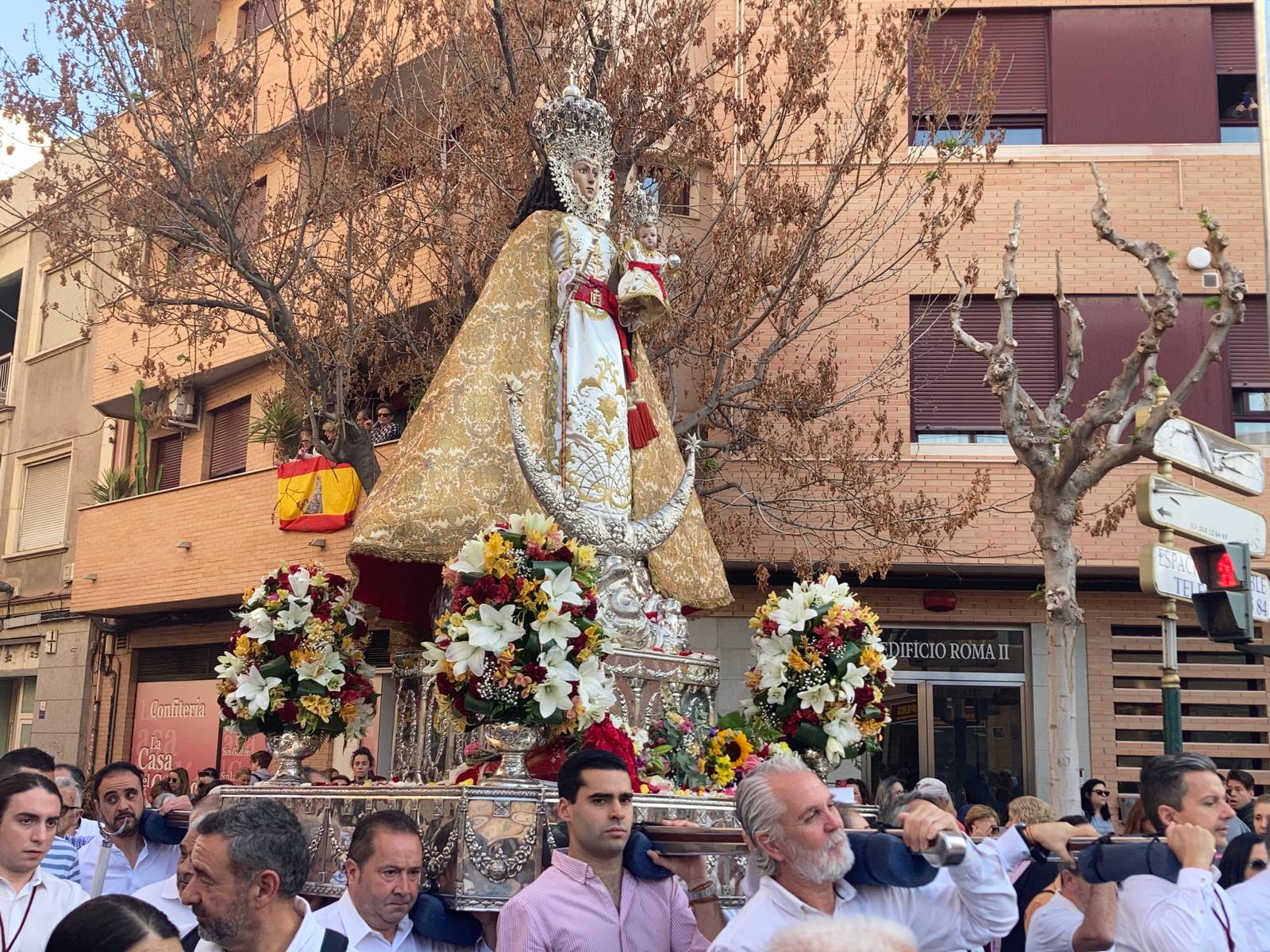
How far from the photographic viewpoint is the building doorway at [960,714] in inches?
528

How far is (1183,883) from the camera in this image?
3369 mm

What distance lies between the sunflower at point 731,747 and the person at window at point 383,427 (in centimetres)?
863

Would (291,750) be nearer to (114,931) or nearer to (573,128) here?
(573,128)

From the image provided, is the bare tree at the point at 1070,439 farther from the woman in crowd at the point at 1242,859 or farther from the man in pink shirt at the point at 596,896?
the man in pink shirt at the point at 596,896

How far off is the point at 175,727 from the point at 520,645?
1437 centimetres

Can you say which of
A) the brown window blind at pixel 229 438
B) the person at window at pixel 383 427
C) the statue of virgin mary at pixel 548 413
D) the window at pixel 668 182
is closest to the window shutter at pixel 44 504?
the brown window blind at pixel 229 438

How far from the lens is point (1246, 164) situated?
1370 cm

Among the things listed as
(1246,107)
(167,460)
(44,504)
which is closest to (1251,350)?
(1246,107)

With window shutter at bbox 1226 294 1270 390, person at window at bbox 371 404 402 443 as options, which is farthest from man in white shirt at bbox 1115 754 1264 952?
person at window at bbox 371 404 402 443

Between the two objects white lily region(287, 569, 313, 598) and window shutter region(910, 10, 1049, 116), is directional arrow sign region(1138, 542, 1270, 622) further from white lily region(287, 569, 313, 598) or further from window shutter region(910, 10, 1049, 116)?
window shutter region(910, 10, 1049, 116)

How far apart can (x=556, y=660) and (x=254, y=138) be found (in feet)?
25.6

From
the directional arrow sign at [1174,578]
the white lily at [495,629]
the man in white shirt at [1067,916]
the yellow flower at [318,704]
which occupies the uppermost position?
the directional arrow sign at [1174,578]

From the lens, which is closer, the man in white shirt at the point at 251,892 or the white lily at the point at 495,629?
the man in white shirt at the point at 251,892

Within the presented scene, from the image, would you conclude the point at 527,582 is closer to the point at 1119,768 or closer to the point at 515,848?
the point at 515,848
